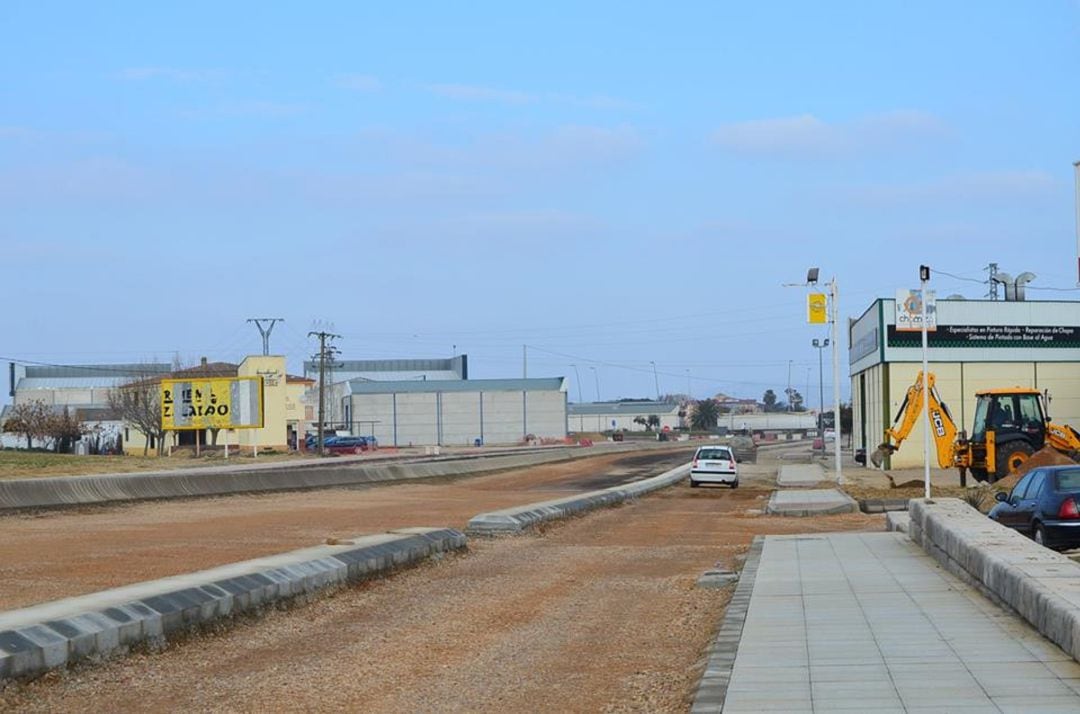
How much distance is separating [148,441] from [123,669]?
99.8 meters

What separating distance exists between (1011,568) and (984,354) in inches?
2106

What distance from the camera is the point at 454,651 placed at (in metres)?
11.4

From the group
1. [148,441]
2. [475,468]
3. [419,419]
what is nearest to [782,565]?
→ [475,468]

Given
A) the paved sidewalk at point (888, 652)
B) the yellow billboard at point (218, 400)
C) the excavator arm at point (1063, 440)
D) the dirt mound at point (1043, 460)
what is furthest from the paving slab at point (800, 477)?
the yellow billboard at point (218, 400)

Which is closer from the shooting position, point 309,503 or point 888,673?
point 888,673

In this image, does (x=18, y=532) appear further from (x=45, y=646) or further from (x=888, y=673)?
(x=888, y=673)

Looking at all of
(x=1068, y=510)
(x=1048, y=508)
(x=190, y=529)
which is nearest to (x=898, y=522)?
(x=1048, y=508)

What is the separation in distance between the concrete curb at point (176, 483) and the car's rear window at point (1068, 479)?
63.2 ft

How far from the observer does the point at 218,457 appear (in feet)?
283

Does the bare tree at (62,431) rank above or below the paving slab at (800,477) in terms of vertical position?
above

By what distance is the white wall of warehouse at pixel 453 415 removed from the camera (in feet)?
456

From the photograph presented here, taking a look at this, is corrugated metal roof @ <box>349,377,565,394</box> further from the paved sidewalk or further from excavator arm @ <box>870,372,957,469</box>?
the paved sidewalk

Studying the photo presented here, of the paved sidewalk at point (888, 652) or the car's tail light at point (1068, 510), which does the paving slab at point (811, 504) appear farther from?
the paved sidewalk at point (888, 652)

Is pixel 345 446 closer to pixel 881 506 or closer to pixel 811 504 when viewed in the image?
pixel 811 504
